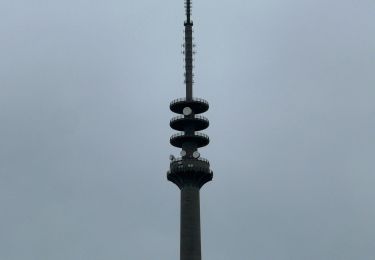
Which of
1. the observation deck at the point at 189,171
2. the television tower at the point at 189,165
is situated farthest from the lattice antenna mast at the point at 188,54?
the observation deck at the point at 189,171

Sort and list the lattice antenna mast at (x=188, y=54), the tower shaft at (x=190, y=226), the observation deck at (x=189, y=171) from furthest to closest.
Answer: the lattice antenna mast at (x=188, y=54)
the observation deck at (x=189, y=171)
the tower shaft at (x=190, y=226)

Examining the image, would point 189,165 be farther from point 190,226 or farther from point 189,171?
point 190,226

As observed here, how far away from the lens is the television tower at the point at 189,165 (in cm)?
14225

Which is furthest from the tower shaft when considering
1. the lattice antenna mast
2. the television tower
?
the lattice antenna mast

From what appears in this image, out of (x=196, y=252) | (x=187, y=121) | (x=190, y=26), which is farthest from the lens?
(x=190, y=26)

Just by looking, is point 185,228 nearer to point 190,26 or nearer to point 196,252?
point 196,252

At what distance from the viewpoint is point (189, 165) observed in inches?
5778

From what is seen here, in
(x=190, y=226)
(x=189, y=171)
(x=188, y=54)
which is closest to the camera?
(x=190, y=226)

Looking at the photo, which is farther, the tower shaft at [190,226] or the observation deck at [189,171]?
the observation deck at [189,171]

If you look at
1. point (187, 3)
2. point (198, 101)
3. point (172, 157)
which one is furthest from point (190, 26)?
point (172, 157)

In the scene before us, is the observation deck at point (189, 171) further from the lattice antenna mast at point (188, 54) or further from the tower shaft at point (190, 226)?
the lattice antenna mast at point (188, 54)

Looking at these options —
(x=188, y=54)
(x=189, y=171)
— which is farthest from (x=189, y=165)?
(x=188, y=54)

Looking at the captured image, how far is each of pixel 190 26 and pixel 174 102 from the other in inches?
719

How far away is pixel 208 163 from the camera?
150125 mm
